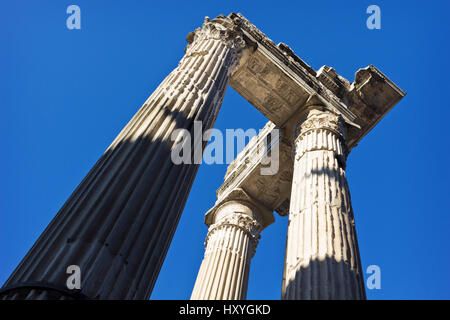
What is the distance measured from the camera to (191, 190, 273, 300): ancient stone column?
14.8 m

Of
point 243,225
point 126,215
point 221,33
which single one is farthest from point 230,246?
point 126,215

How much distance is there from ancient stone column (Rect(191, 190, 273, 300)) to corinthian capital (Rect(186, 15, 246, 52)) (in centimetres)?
734

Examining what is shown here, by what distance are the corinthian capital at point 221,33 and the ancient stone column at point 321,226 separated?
4.19 meters

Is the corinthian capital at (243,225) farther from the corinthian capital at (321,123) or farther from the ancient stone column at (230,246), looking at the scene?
the corinthian capital at (321,123)

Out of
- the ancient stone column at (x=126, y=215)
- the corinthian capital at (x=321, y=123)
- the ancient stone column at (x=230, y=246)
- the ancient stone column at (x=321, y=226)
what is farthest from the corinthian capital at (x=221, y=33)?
the ancient stone column at (x=230, y=246)

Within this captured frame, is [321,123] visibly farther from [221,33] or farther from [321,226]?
[321,226]

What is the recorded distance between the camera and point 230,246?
16.6 metres

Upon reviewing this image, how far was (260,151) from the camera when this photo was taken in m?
19.4

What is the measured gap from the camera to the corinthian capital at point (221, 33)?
1390 cm

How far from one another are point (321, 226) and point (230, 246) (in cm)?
688

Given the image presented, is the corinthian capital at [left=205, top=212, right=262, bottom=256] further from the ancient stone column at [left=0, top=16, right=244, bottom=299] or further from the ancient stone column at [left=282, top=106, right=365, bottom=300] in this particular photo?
the ancient stone column at [left=0, top=16, right=244, bottom=299]
